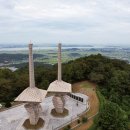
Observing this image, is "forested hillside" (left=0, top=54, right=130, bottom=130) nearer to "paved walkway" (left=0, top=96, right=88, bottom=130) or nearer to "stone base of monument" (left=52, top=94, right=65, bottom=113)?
"paved walkway" (left=0, top=96, right=88, bottom=130)

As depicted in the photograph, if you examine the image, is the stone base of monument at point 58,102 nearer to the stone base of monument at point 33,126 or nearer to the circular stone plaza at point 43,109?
the circular stone plaza at point 43,109

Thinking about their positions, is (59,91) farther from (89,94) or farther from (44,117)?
(89,94)

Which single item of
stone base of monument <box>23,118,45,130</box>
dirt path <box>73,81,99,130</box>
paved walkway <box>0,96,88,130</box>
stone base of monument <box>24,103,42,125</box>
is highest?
stone base of monument <box>24,103,42,125</box>

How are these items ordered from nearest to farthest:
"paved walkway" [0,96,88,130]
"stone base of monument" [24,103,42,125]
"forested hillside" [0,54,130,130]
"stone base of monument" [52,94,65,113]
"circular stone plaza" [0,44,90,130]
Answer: "stone base of monument" [24,103,42,125] < "circular stone plaza" [0,44,90,130] < "paved walkway" [0,96,88,130] < "stone base of monument" [52,94,65,113] < "forested hillside" [0,54,130,130]

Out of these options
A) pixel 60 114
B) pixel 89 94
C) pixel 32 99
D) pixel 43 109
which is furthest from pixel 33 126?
pixel 89 94

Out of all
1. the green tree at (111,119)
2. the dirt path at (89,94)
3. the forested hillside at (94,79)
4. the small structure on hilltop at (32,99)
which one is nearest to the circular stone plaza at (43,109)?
the small structure on hilltop at (32,99)

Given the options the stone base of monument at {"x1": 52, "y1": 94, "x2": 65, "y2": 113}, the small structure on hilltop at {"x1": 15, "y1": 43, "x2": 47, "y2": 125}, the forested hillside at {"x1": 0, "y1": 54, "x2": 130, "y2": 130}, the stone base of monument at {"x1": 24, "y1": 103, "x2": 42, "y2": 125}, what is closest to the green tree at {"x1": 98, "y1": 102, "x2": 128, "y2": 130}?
the small structure on hilltop at {"x1": 15, "y1": 43, "x2": 47, "y2": 125}

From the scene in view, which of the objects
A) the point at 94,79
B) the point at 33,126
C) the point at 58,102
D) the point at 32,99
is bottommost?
the point at 33,126

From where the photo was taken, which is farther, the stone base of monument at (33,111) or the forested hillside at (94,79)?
the forested hillside at (94,79)
